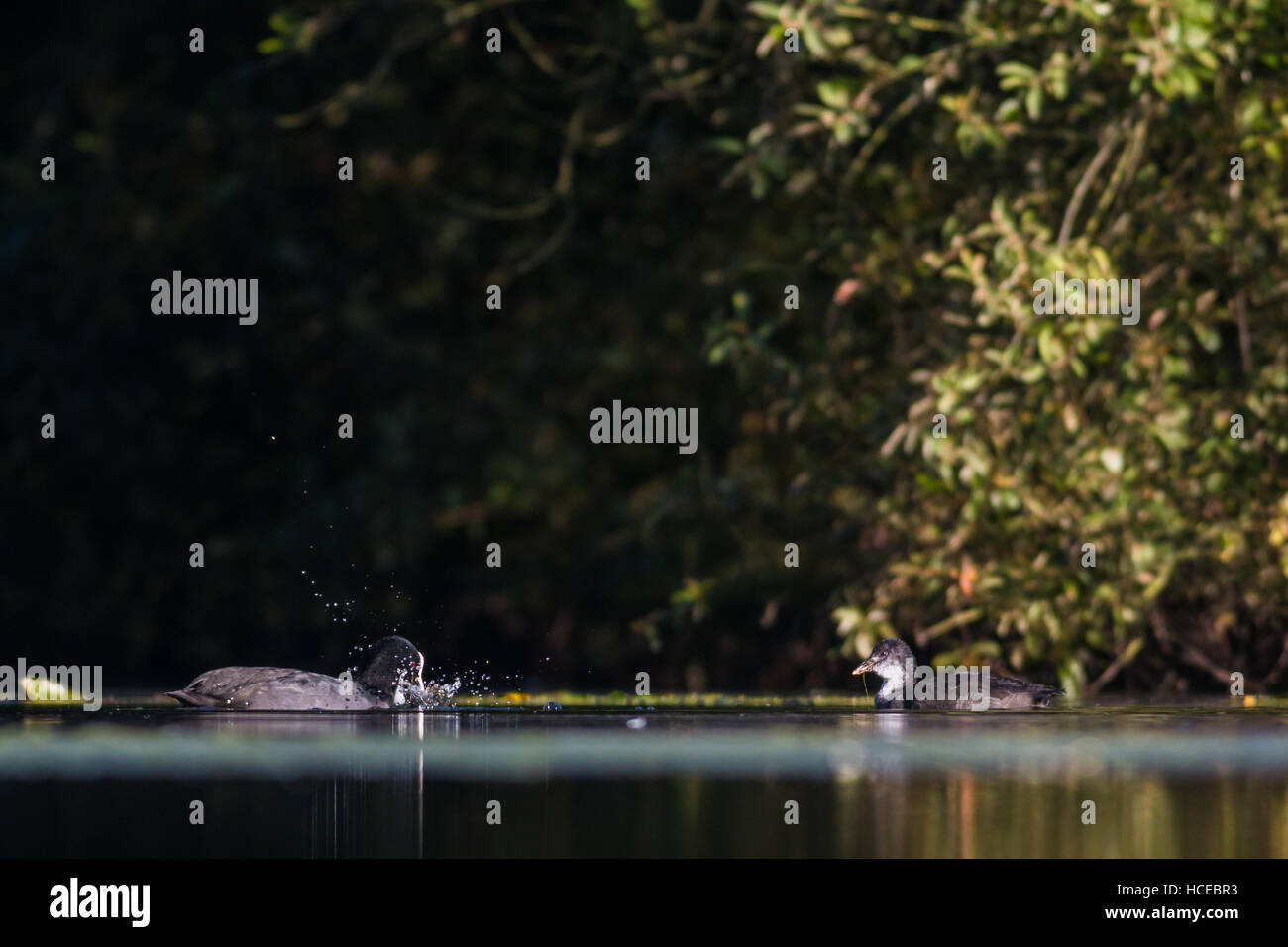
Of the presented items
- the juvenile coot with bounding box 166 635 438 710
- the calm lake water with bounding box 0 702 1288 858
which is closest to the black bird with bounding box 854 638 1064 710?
the calm lake water with bounding box 0 702 1288 858

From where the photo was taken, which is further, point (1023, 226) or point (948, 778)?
point (1023, 226)

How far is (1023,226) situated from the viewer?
17.1 feet

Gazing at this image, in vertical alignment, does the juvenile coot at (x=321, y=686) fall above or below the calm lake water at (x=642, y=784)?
above

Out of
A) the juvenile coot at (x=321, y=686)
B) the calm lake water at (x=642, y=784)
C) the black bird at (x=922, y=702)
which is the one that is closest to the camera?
the calm lake water at (x=642, y=784)

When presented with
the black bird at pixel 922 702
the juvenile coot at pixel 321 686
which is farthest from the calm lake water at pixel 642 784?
the black bird at pixel 922 702

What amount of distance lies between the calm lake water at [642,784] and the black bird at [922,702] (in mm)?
266

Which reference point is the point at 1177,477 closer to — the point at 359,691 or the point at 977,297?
the point at 977,297

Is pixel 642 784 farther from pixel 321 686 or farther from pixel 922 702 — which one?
pixel 922 702

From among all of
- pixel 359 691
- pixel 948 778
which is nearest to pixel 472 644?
pixel 359 691

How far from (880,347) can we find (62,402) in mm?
3171

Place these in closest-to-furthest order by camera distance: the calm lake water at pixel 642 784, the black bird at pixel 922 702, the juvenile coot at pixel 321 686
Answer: the calm lake water at pixel 642 784, the juvenile coot at pixel 321 686, the black bird at pixel 922 702

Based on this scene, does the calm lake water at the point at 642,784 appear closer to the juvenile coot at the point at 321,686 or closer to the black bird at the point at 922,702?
the juvenile coot at the point at 321,686

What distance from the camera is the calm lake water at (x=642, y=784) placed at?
2629mm

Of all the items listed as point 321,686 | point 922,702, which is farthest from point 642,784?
point 922,702
